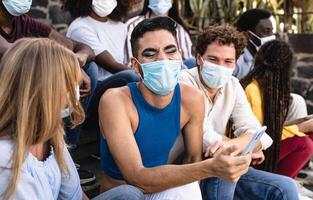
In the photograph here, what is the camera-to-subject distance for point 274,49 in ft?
11.2

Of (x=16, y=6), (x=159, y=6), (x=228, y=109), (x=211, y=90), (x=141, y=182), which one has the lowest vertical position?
(x=141, y=182)

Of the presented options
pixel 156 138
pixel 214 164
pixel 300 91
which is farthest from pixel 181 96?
pixel 300 91

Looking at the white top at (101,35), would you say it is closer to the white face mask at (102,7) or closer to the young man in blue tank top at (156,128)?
the white face mask at (102,7)

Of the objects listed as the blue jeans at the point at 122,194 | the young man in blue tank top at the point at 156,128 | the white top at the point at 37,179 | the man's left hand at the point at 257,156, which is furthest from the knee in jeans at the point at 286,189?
the white top at the point at 37,179

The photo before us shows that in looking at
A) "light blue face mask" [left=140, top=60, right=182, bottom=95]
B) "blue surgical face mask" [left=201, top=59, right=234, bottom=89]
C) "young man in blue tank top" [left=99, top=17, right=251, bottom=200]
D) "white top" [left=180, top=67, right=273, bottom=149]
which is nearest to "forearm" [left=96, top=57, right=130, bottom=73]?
"white top" [left=180, top=67, right=273, bottom=149]

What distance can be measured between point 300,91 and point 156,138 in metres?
3.65

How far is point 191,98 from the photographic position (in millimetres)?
2686

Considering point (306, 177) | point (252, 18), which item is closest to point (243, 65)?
point (252, 18)

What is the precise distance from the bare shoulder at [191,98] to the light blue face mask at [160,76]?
11 centimetres

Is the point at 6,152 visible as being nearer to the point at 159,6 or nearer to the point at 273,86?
the point at 273,86

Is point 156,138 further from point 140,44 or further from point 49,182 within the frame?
point 49,182

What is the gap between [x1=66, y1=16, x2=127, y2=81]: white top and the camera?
3.83 meters

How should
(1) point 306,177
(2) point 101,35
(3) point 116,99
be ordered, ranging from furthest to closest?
(1) point 306,177
(2) point 101,35
(3) point 116,99

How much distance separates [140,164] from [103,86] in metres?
1.19
